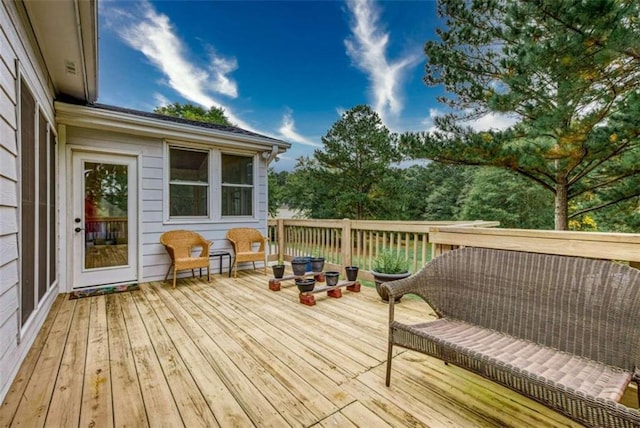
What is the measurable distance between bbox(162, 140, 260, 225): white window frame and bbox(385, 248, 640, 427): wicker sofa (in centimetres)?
390

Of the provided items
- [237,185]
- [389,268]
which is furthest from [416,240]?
[237,185]

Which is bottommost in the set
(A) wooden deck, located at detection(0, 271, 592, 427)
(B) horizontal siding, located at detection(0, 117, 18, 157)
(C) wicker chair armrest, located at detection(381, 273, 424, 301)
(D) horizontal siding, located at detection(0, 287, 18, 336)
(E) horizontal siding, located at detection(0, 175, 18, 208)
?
(A) wooden deck, located at detection(0, 271, 592, 427)

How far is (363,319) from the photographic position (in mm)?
2934

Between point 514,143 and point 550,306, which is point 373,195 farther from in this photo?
point 550,306

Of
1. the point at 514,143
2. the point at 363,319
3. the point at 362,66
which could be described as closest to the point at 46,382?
the point at 363,319

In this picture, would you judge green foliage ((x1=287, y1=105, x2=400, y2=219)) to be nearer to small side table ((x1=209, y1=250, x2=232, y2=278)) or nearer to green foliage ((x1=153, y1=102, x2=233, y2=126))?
green foliage ((x1=153, y1=102, x2=233, y2=126))

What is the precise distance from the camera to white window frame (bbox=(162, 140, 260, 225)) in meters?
4.59

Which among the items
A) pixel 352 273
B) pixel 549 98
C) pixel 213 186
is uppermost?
pixel 549 98

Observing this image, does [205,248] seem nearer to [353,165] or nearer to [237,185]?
[237,185]

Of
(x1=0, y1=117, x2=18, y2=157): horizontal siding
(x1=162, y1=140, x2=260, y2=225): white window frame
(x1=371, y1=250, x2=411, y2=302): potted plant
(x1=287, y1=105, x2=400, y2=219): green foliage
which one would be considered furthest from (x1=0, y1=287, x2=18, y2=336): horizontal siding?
(x1=287, y1=105, x2=400, y2=219): green foliage

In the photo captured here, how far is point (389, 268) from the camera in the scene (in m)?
3.65

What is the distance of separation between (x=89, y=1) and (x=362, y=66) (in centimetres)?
1100

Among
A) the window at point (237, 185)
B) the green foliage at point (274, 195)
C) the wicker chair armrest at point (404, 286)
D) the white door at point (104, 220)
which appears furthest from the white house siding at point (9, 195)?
the green foliage at point (274, 195)

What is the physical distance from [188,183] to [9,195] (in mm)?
3049
